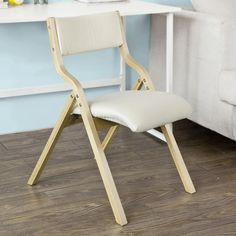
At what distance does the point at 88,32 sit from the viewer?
7.68 feet

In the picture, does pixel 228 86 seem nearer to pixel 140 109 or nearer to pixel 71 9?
pixel 140 109

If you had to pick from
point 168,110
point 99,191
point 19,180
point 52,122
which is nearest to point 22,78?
point 52,122

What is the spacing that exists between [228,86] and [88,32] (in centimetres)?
74

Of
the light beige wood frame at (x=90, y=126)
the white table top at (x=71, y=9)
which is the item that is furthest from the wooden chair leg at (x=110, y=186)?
the white table top at (x=71, y=9)

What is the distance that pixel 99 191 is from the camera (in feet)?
7.73

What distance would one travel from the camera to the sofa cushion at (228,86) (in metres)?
2.55

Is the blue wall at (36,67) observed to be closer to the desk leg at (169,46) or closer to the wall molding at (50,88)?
the wall molding at (50,88)

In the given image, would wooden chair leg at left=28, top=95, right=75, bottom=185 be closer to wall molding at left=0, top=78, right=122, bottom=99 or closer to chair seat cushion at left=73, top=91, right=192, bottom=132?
chair seat cushion at left=73, top=91, right=192, bottom=132

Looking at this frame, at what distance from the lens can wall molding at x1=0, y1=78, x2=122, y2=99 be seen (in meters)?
2.94

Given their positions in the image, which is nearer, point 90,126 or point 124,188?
point 90,126

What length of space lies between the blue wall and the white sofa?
31cm

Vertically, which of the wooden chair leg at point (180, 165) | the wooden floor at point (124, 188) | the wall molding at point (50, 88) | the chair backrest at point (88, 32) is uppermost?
the chair backrest at point (88, 32)

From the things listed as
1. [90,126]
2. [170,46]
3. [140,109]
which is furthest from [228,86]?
[90,126]

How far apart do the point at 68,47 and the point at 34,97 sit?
3.03ft
